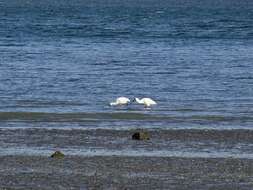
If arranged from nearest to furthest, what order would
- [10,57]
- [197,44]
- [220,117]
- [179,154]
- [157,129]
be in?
[179,154] < [157,129] < [220,117] < [10,57] < [197,44]

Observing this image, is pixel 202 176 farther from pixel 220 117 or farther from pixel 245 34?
pixel 245 34

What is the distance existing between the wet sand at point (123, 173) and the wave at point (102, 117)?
6243 mm

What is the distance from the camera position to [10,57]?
46031 mm

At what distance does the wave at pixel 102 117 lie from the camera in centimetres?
2552

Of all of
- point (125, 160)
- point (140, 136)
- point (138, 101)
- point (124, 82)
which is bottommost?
point (124, 82)

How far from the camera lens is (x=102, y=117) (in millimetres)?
26109

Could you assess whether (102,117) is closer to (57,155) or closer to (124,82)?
(57,155)

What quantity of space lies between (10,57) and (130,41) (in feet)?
53.5

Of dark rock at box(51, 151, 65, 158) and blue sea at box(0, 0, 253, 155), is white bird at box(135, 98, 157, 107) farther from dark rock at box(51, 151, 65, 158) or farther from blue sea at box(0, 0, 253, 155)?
dark rock at box(51, 151, 65, 158)

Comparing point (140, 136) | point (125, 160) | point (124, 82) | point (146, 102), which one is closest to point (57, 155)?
point (125, 160)

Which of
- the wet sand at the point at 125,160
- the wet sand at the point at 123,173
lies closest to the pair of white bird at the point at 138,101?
the wet sand at the point at 125,160

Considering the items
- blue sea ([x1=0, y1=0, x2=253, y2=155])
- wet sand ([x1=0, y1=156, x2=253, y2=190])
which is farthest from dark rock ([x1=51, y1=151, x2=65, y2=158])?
blue sea ([x1=0, y1=0, x2=253, y2=155])

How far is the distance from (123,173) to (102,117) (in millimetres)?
8390

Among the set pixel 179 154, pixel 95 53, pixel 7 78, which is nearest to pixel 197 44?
pixel 95 53
